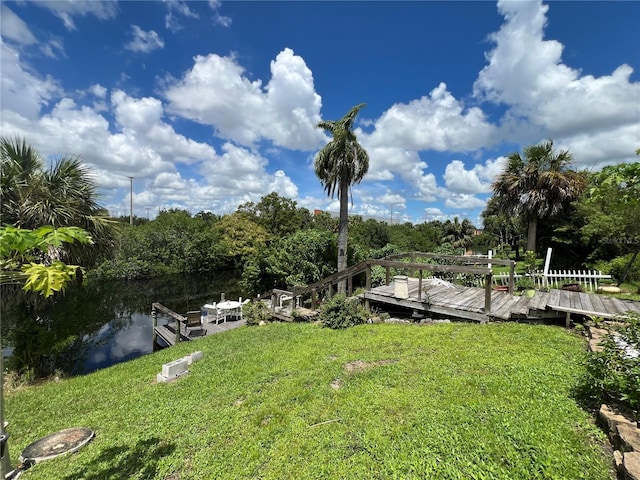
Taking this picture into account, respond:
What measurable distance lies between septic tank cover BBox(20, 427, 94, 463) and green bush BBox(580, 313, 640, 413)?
602cm

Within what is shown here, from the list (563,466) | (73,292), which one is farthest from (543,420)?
(73,292)

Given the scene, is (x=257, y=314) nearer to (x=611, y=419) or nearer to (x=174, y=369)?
(x=174, y=369)

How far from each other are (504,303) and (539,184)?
31.7ft

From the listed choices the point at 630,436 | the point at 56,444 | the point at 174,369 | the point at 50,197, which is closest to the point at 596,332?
the point at 630,436

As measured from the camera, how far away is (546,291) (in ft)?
26.6

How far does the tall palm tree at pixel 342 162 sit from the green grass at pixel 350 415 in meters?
7.51

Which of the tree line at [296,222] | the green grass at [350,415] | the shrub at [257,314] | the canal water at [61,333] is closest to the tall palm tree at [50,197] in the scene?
the tree line at [296,222]

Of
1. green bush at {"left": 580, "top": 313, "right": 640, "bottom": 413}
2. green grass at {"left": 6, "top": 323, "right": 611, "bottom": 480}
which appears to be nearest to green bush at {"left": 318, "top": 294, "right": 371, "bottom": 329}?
green grass at {"left": 6, "top": 323, "right": 611, "bottom": 480}

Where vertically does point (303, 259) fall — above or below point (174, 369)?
above

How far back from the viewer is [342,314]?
26.3ft

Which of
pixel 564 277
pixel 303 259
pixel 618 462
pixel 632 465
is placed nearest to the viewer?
pixel 632 465

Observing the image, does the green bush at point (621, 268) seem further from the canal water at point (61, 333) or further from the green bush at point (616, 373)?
the canal water at point (61, 333)

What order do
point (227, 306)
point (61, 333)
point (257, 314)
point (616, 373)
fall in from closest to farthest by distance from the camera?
point (616, 373)
point (61, 333)
point (257, 314)
point (227, 306)

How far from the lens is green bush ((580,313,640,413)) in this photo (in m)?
2.81
